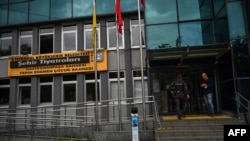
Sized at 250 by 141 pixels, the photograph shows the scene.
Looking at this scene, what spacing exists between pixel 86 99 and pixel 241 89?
8.88m

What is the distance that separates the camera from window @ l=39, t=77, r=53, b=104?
16.8 meters

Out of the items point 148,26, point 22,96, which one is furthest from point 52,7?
point 148,26

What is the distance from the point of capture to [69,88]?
1666 centimetres

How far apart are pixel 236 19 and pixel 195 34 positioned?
8.23 ft

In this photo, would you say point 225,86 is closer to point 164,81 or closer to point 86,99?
point 164,81

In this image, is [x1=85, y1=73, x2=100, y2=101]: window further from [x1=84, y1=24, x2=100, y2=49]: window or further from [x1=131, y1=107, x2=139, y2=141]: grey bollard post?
[x1=131, y1=107, x2=139, y2=141]: grey bollard post

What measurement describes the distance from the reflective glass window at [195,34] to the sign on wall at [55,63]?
4.90 meters

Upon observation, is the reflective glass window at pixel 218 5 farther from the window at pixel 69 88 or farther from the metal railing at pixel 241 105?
the window at pixel 69 88

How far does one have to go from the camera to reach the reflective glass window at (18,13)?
17.5 meters

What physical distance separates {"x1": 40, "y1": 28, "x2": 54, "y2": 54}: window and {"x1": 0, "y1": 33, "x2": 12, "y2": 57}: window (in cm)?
224

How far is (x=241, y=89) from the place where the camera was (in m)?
10.8

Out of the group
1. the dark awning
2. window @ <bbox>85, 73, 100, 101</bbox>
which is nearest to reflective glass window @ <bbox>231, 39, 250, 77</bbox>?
the dark awning

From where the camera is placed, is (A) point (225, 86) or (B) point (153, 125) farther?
(A) point (225, 86)

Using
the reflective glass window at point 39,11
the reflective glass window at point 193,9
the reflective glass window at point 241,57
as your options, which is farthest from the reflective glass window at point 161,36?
the reflective glass window at point 39,11
